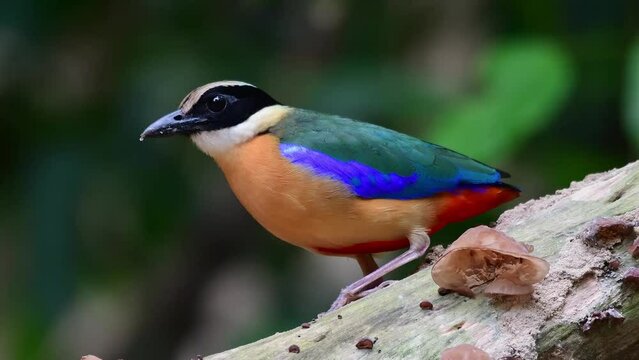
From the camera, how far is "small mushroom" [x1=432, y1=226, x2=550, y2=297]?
6.66 feet

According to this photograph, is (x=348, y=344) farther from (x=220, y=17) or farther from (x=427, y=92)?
(x=220, y=17)

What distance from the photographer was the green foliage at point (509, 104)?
3.73 meters

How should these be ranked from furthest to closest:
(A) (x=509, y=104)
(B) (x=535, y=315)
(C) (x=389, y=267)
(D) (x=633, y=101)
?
1. (A) (x=509, y=104)
2. (D) (x=633, y=101)
3. (C) (x=389, y=267)
4. (B) (x=535, y=315)

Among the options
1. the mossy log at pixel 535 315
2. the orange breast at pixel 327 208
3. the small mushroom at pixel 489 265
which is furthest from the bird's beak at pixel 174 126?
the small mushroom at pixel 489 265

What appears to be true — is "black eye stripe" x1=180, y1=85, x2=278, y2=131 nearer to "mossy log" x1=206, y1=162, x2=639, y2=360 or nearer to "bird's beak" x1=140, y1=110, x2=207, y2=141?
"bird's beak" x1=140, y1=110, x2=207, y2=141

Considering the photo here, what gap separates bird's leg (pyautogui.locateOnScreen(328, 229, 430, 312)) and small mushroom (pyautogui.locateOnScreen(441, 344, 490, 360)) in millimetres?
760

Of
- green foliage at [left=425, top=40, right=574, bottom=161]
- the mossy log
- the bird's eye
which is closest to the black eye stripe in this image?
the bird's eye

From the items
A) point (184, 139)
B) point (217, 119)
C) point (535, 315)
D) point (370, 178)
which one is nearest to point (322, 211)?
point (370, 178)

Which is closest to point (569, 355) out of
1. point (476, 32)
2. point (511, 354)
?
point (511, 354)

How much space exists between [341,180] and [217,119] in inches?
21.4

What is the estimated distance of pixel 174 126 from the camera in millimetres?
3145

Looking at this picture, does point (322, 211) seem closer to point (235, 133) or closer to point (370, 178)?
point (370, 178)

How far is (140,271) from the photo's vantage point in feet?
16.8

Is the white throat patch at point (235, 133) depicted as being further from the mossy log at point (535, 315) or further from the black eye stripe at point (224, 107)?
the mossy log at point (535, 315)
